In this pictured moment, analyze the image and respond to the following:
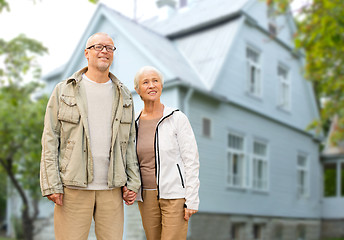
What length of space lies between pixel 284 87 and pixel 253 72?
2.74 metres

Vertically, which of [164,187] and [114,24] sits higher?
[114,24]

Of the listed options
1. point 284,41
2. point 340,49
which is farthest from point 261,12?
point 340,49

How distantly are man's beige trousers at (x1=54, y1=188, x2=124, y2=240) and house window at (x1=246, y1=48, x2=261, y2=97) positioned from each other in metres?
13.1

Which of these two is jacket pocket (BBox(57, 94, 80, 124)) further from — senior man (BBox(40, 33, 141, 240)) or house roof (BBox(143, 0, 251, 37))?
house roof (BBox(143, 0, 251, 37))

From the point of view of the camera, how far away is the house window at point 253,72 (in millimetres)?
15977

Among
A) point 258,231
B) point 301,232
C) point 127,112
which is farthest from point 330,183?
point 127,112

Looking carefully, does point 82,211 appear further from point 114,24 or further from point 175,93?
point 114,24

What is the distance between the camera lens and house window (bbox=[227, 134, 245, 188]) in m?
14.5

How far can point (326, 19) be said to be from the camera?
10.5 metres

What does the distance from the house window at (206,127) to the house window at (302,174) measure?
6788 mm

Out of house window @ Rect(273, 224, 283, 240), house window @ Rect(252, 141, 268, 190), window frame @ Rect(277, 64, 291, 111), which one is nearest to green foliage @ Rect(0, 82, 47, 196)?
house window @ Rect(252, 141, 268, 190)

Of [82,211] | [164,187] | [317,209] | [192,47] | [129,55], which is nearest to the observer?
[82,211]

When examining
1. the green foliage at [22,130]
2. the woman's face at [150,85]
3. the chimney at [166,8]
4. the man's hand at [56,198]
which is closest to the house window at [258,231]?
the green foliage at [22,130]

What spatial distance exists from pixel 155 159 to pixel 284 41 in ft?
52.6
